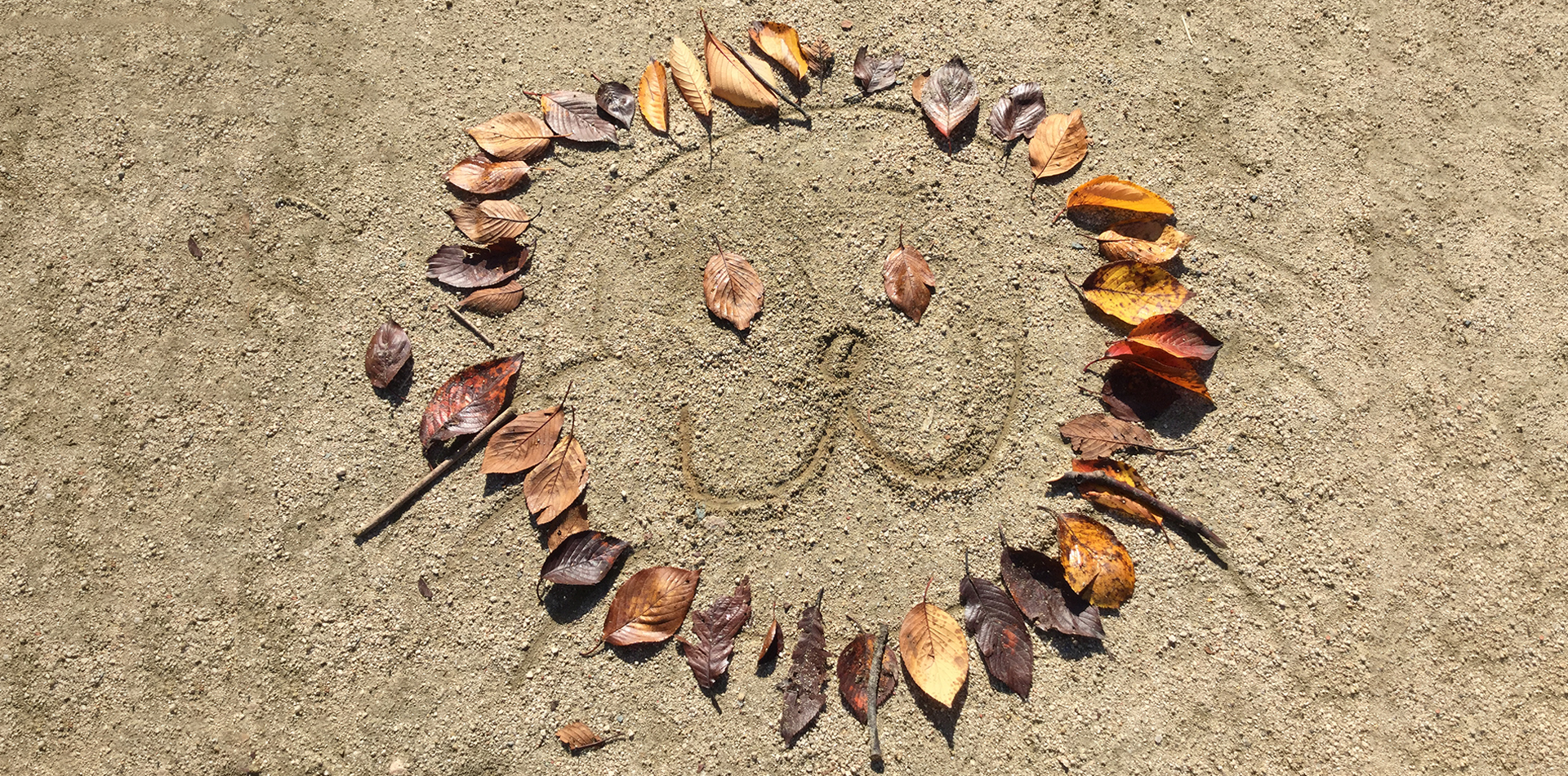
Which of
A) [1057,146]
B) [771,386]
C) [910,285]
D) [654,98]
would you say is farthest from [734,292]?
[1057,146]

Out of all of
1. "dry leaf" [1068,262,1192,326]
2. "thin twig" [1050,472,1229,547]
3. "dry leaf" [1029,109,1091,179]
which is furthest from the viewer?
"dry leaf" [1029,109,1091,179]

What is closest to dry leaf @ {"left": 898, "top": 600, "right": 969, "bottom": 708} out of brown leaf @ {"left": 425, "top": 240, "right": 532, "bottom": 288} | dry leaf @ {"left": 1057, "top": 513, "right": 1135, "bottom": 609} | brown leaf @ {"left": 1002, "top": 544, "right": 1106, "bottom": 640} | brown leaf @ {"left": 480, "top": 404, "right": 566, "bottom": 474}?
brown leaf @ {"left": 1002, "top": 544, "right": 1106, "bottom": 640}

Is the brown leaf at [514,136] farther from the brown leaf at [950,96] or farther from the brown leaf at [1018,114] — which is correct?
the brown leaf at [1018,114]

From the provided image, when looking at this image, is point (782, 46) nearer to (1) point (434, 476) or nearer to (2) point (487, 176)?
(2) point (487, 176)

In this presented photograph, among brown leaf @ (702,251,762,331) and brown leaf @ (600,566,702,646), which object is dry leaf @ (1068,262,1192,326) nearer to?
brown leaf @ (702,251,762,331)

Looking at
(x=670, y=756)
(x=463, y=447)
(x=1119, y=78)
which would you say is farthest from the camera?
(x=1119, y=78)

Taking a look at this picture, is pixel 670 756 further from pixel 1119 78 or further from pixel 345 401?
pixel 1119 78

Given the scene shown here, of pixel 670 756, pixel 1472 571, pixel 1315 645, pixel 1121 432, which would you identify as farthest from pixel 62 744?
pixel 1472 571
